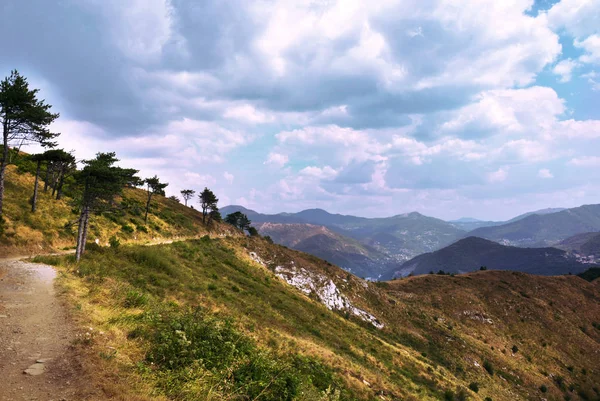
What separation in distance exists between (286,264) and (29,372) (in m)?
52.3

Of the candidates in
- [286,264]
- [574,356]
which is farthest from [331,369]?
[574,356]

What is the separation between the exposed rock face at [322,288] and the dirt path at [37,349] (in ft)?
137

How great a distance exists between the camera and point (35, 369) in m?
7.38

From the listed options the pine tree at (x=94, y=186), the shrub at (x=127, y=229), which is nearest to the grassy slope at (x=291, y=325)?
the shrub at (x=127, y=229)

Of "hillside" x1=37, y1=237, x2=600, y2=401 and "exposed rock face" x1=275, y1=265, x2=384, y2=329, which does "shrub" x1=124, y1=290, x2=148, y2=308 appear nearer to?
"hillside" x1=37, y1=237, x2=600, y2=401

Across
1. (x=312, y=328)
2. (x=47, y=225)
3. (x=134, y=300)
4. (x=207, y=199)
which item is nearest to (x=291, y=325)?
(x=312, y=328)

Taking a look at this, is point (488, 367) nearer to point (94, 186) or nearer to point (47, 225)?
point (94, 186)

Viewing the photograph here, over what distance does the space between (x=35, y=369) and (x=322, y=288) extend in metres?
49.8

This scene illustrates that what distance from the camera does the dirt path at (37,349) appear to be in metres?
6.55

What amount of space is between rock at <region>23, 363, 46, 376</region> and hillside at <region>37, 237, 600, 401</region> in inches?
42.3

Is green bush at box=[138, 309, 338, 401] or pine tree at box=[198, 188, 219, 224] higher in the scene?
pine tree at box=[198, 188, 219, 224]

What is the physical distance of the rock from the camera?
717 cm

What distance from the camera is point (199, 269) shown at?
1372 inches

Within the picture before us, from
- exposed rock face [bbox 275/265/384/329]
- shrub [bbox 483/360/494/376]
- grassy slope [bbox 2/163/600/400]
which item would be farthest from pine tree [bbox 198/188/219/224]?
shrub [bbox 483/360/494/376]
